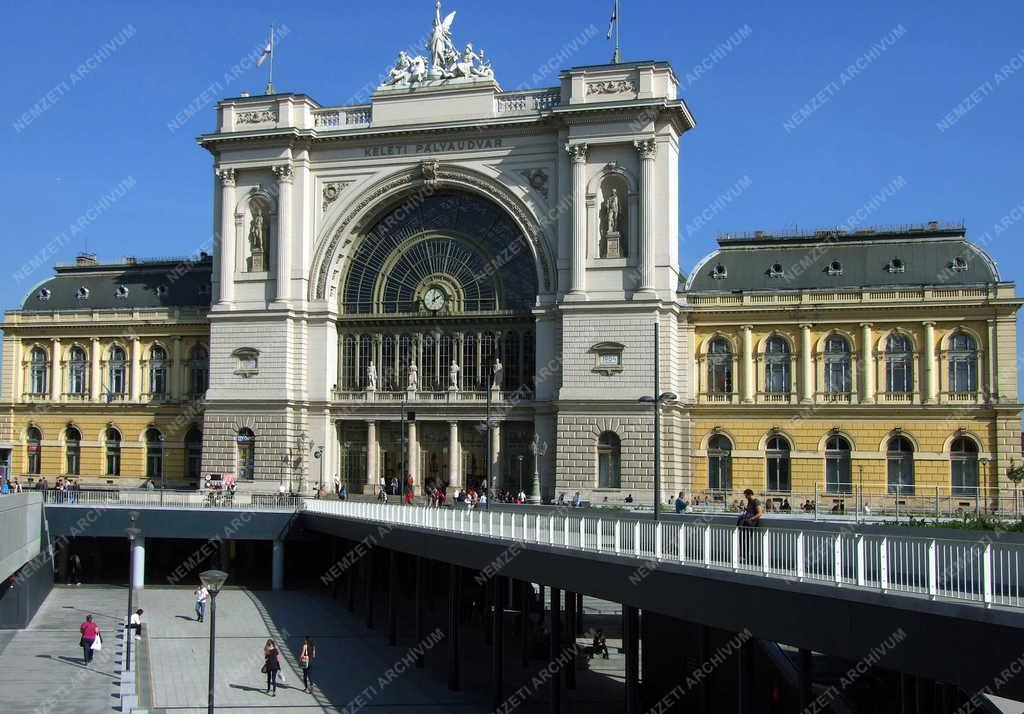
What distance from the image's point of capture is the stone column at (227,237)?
78.7m

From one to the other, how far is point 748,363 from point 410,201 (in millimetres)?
22174

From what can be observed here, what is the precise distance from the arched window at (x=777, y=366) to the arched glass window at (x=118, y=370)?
42.1m

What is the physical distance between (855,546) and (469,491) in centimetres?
4894

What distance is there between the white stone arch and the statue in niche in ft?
11.1

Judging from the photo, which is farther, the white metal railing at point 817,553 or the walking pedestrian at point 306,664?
the walking pedestrian at point 306,664

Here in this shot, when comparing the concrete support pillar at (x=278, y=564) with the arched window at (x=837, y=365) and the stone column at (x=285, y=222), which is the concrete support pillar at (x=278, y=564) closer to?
the stone column at (x=285, y=222)

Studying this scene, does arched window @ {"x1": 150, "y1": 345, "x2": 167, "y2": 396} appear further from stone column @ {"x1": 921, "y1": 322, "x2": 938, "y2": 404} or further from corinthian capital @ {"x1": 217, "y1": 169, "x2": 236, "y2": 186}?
stone column @ {"x1": 921, "y1": 322, "x2": 938, "y2": 404}

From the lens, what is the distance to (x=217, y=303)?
79000 millimetres

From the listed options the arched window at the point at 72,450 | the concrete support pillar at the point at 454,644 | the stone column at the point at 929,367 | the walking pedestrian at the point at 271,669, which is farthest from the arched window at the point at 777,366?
the arched window at the point at 72,450

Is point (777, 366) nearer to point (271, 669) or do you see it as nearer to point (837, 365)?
point (837, 365)

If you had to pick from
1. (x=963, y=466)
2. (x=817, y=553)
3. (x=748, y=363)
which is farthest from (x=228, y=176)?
(x=817, y=553)

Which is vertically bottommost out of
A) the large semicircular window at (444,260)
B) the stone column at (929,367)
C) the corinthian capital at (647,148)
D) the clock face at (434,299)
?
the stone column at (929,367)

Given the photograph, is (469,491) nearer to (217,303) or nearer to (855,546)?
(217,303)

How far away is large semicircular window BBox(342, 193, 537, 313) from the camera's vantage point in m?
74.8
